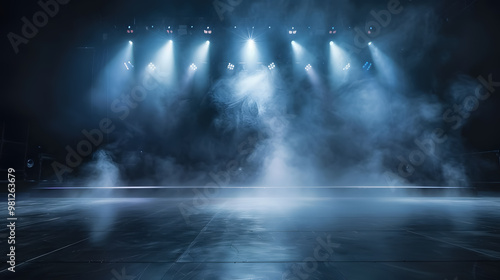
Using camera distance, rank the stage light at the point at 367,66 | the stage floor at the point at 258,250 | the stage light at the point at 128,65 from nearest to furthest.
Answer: the stage floor at the point at 258,250 → the stage light at the point at 128,65 → the stage light at the point at 367,66

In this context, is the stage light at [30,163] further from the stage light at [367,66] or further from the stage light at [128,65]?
the stage light at [367,66]

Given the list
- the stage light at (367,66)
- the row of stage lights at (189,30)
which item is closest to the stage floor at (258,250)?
the row of stage lights at (189,30)

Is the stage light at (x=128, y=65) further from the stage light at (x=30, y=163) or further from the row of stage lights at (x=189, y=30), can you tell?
the stage light at (x=30, y=163)

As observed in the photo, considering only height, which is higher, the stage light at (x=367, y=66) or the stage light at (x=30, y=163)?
the stage light at (x=367, y=66)

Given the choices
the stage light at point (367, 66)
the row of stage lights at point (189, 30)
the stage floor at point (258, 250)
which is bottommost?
the stage floor at point (258, 250)

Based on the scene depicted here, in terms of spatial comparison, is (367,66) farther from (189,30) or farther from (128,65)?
(128,65)

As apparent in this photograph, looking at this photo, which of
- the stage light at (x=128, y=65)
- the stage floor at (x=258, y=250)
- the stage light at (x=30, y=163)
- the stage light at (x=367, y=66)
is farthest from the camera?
the stage light at (x=367, y=66)

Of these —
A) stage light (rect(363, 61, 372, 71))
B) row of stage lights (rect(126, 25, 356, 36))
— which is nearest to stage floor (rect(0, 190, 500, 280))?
row of stage lights (rect(126, 25, 356, 36))

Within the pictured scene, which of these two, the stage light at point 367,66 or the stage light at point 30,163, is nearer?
the stage light at point 30,163

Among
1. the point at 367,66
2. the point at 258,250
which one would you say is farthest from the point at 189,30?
the point at 258,250

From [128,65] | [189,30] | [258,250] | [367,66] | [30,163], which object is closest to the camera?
[258,250]

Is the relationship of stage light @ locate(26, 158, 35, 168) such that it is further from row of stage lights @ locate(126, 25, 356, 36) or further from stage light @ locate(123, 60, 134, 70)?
row of stage lights @ locate(126, 25, 356, 36)

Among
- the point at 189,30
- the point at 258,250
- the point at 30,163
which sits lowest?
A: the point at 258,250

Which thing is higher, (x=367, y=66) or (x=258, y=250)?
(x=367, y=66)
